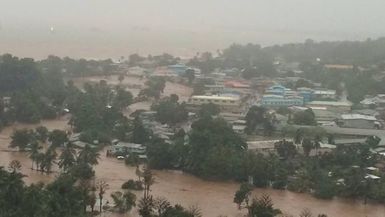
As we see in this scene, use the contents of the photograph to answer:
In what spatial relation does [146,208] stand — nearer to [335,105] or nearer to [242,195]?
[242,195]

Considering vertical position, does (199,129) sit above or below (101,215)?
above

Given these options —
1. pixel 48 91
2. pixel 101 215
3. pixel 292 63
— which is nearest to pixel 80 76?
pixel 48 91

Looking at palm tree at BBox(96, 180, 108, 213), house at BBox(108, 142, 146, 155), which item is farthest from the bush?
house at BBox(108, 142, 146, 155)

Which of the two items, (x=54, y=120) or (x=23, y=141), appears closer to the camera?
(x=23, y=141)

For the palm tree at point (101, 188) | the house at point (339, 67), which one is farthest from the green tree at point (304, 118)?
the house at point (339, 67)

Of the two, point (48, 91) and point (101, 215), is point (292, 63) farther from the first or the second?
point (101, 215)

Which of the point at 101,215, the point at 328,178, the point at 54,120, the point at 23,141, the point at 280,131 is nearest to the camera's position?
the point at 101,215
